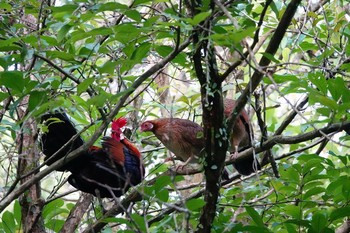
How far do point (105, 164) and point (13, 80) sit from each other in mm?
1147

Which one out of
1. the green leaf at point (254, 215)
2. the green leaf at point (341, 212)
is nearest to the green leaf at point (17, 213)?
the green leaf at point (254, 215)

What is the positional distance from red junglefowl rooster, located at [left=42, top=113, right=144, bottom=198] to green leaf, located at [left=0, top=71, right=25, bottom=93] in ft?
2.43

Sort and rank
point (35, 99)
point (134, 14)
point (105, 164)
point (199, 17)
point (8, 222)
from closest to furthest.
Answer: point (199, 17) < point (134, 14) < point (35, 99) < point (8, 222) < point (105, 164)

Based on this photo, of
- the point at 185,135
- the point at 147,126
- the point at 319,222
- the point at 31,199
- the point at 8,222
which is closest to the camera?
the point at 319,222

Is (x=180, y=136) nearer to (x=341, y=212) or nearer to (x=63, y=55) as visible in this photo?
(x=341, y=212)

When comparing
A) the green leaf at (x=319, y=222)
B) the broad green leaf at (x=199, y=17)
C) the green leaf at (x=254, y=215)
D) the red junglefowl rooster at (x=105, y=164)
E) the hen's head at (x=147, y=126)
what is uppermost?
the broad green leaf at (x=199, y=17)

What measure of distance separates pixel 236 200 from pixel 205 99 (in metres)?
0.96

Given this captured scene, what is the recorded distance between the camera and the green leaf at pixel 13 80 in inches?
86.0

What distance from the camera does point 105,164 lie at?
129 inches

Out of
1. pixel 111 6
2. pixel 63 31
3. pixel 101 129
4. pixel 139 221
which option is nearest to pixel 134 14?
pixel 111 6

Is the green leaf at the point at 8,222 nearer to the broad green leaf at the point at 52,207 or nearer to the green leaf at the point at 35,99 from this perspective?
the broad green leaf at the point at 52,207

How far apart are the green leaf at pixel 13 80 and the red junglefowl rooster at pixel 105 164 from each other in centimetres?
74

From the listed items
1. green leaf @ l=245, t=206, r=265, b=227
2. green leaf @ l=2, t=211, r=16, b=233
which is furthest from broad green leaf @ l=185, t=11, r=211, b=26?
green leaf @ l=2, t=211, r=16, b=233

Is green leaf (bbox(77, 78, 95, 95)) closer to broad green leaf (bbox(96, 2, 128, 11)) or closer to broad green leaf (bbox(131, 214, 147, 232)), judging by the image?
broad green leaf (bbox(96, 2, 128, 11))
